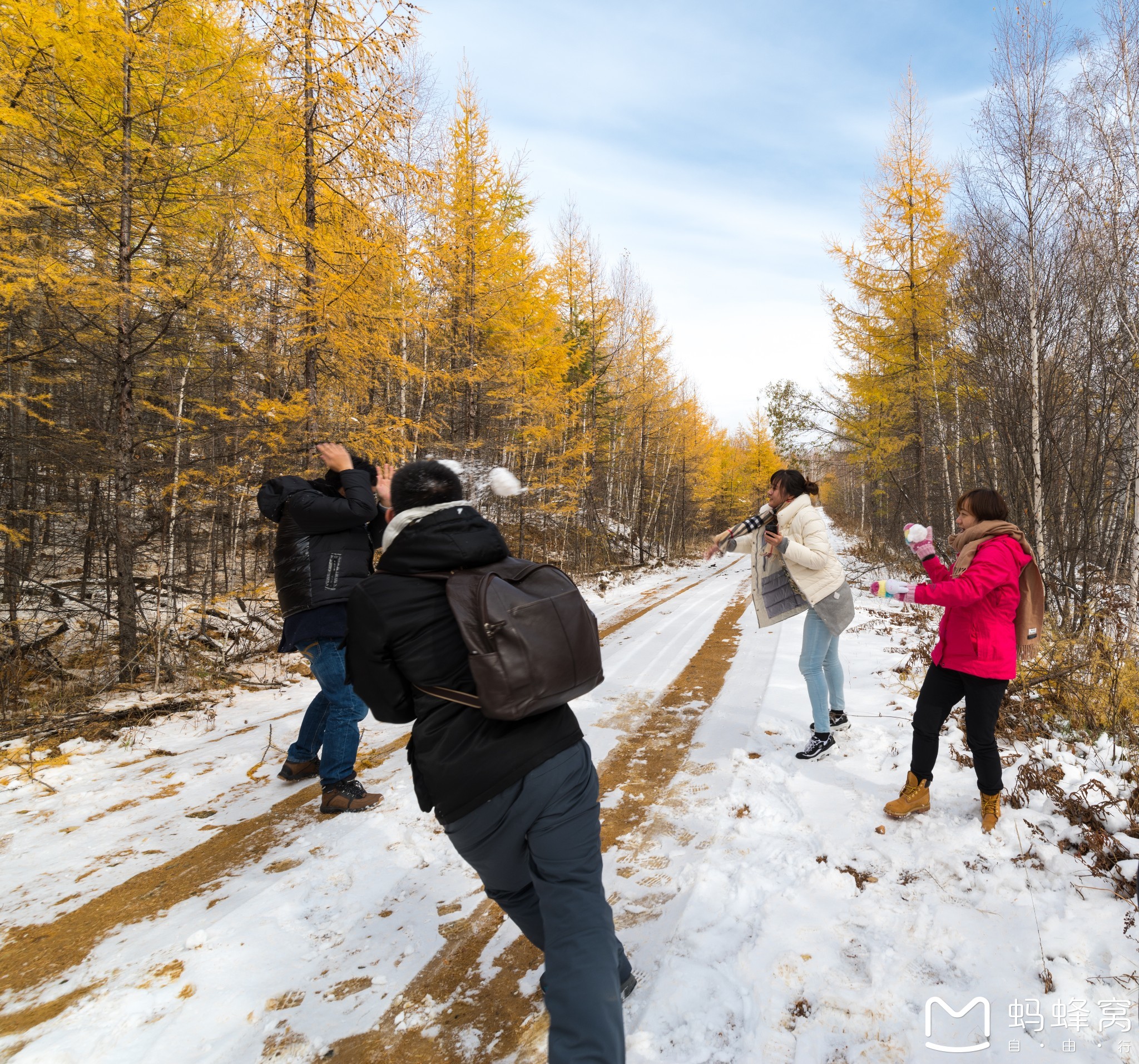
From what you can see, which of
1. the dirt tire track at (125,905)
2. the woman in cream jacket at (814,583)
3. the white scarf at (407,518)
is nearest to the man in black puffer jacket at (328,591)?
the dirt tire track at (125,905)

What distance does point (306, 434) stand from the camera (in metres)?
7.47

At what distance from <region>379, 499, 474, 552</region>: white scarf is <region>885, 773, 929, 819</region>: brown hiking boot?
335cm

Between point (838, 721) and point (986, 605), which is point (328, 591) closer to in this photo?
point (986, 605)

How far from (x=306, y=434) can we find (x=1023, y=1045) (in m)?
8.16

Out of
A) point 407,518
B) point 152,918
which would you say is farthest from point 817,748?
point 152,918

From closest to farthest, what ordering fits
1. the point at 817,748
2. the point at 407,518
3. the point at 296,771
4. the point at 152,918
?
the point at 407,518
the point at 152,918
the point at 296,771
the point at 817,748

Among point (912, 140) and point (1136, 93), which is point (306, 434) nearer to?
point (1136, 93)

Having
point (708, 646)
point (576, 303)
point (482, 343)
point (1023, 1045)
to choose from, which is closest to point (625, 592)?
point (708, 646)

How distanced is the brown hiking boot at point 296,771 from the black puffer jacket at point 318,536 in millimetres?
1220

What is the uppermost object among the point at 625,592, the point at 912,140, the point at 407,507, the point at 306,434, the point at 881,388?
the point at 912,140

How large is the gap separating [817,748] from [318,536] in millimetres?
3910

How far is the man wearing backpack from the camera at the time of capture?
64.6 inches

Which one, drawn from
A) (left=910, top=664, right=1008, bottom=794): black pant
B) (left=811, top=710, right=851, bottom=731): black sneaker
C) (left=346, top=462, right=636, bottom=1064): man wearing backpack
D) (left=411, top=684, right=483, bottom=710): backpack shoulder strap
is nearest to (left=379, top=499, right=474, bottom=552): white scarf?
(left=346, top=462, right=636, bottom=1064): man wearing backpack

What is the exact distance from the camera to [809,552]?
4.26 meters
